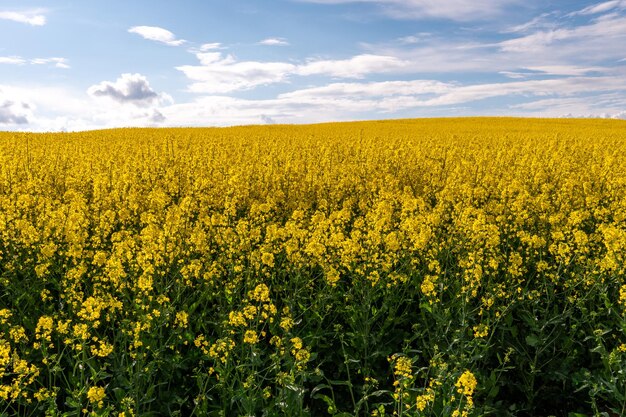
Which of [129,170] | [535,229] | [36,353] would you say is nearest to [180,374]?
[36,353]

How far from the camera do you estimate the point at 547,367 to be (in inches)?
187

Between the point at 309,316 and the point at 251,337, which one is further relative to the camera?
the point at 309,316

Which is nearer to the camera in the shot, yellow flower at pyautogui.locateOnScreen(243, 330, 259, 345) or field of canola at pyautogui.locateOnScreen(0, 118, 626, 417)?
yellow flower at pyautogui.locateOnScreen(243, 330, 259, 345)

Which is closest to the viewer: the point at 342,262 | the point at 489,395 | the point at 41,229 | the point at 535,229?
the point at 489,395

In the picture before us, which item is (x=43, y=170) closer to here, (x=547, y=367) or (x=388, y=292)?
(x=388, y=292)

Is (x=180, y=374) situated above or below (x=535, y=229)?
below


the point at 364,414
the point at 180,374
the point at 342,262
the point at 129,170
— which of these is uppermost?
the point at 129,170

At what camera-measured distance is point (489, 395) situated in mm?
4137

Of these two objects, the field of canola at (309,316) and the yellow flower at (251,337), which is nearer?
the yellow flower at (251,337)

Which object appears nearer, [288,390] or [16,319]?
[288,390]

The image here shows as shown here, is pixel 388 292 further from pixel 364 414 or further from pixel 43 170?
pixel 43 170

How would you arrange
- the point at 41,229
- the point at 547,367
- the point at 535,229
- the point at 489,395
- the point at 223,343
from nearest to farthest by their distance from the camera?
the point at 223,343 < the point at 489,395 < the point at 547,367 < the point at 41,229 < the point at 535,229

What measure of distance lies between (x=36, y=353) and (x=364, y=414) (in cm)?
298

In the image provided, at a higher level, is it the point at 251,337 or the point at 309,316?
the point at 251,337
